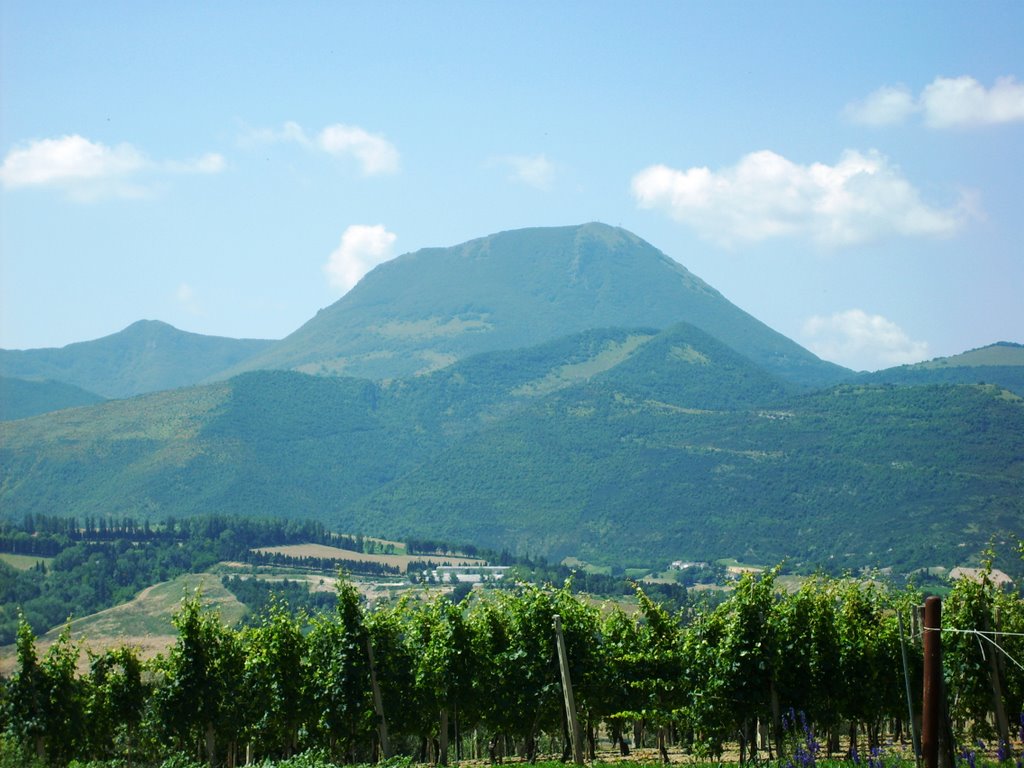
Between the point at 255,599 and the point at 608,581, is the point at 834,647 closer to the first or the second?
the point at 255,599

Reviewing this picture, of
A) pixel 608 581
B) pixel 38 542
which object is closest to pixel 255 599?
pixel 38 542

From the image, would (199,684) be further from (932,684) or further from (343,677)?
(932,684)

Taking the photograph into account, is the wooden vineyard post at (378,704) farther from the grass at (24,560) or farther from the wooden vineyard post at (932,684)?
the grass at (24,560)

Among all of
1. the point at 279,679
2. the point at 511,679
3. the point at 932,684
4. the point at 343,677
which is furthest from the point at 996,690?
the point at 279,679

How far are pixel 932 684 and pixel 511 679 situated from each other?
22.7 meters

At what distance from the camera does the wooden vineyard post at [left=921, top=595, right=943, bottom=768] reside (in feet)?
63.2

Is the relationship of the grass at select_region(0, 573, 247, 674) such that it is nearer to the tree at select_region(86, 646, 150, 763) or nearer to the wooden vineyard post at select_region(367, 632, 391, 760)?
the tree at select_region(86, 646, 150, 763)

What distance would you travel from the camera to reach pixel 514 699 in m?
40.6

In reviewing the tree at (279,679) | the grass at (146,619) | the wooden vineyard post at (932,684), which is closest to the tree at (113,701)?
the tree at (279,679)

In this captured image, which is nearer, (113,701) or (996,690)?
(996,690)

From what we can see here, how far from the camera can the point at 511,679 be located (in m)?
40.6

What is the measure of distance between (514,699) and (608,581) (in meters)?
157

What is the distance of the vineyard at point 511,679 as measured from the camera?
37281 millimetres

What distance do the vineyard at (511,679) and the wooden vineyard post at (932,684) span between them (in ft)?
56.2
